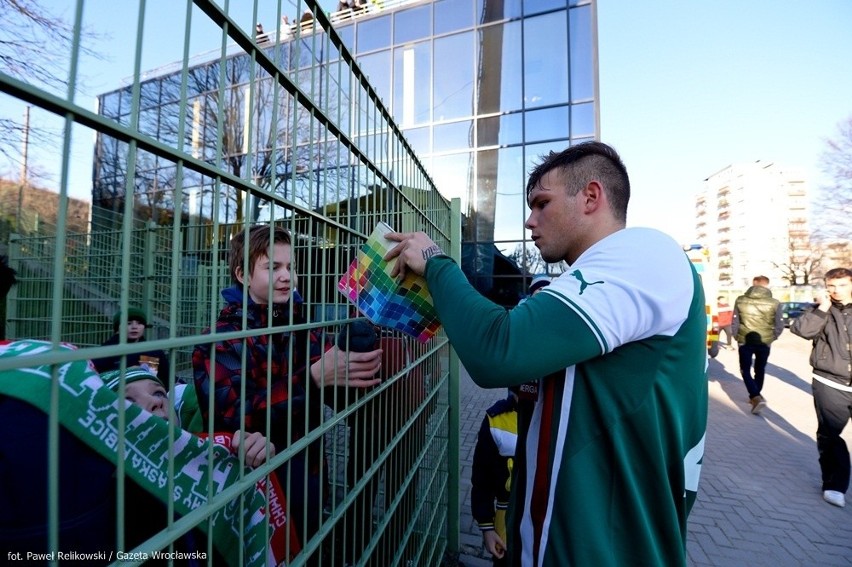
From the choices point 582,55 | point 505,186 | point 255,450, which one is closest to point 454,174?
point 505,186

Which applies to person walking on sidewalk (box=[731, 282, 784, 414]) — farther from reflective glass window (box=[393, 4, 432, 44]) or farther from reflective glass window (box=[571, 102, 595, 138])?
reflective glass window (box=[393, 4, 432, 44])

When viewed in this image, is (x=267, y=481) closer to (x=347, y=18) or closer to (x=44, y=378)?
(x=44, y=378)

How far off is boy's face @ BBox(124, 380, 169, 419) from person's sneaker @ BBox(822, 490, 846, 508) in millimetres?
5464

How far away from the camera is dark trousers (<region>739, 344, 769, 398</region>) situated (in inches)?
257

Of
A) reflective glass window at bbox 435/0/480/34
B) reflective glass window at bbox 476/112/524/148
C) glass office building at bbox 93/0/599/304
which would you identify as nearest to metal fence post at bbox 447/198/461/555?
glass office building at bbox 93/0/599/304

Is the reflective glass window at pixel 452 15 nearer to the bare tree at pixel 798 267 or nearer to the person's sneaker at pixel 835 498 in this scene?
the person's sneaker at pixel 835 498

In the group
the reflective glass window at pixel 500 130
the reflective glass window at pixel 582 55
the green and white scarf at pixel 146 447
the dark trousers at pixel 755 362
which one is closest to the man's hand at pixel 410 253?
the green and white scarf at pixel 146 447

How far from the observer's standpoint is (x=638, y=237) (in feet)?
3.81

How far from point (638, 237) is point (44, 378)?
136 cm

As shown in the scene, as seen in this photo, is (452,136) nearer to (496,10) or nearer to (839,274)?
(496,10)

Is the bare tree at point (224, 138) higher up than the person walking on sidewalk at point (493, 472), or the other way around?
the bare tree at point (224, 138)

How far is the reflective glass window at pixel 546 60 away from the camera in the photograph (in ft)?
36.2

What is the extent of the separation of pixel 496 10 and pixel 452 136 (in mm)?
3637

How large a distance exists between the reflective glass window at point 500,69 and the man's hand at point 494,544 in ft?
37.5
